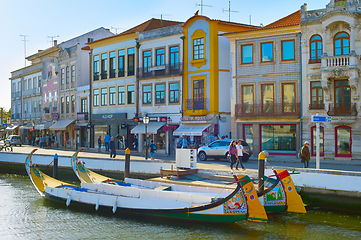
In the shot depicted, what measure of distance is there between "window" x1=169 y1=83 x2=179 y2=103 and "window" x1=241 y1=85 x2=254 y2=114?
7.03 m

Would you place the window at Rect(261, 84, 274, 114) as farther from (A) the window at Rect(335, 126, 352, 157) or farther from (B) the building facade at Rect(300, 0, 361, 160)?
(A) the window at Rect(335, 126, 352, 157)

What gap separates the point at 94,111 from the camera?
48.8 metres

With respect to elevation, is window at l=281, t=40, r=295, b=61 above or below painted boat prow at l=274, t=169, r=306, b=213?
above

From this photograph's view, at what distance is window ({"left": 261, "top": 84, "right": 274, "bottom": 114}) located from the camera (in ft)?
111

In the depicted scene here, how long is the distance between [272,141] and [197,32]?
11.9 meters

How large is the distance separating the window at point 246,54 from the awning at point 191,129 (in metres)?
6.18

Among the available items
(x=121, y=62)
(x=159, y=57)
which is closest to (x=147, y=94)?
(x=159, y=57)

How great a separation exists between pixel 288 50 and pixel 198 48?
842 cm

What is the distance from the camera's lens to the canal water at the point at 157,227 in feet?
49.8

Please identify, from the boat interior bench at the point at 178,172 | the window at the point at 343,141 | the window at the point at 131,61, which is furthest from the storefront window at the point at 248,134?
the window at the point at 131,61

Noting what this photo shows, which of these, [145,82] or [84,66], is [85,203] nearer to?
[145,82]

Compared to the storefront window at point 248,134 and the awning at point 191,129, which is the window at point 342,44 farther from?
the awning at point 191,129

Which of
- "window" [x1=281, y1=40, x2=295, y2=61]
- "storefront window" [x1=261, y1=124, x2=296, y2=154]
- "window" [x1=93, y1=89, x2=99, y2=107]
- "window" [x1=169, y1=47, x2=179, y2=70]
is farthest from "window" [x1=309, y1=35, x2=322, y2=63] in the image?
"window" [x1=93, y1=89, x2=99, y2=107]

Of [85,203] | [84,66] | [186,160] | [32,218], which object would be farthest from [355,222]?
[84,66]
